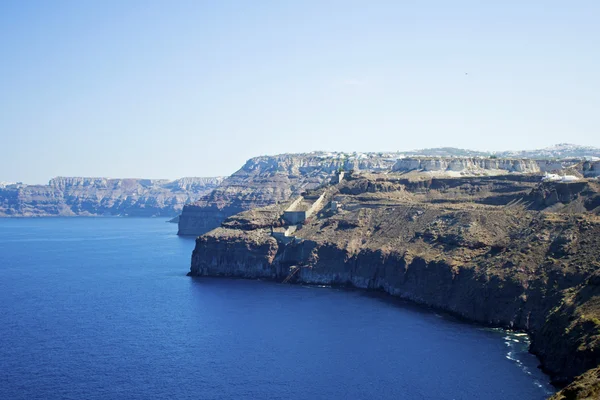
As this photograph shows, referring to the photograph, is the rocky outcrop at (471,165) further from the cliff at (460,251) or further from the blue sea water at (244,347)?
the blue sea water at (244,347)

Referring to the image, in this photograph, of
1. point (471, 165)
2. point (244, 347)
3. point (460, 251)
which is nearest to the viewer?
point (244, 347)

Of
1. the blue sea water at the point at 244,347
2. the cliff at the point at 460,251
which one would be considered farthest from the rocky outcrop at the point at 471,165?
the blue sea water at the point at 244,347

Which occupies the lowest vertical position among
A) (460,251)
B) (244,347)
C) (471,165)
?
(244,347)

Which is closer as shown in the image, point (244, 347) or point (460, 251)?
point (244, 347)

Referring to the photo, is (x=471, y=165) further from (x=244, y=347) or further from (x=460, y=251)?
(x=244, y=347)

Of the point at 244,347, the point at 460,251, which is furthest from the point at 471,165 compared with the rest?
the point at 244,347

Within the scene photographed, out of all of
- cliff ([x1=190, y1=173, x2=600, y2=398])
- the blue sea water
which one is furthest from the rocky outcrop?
the blue sea water
